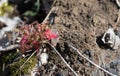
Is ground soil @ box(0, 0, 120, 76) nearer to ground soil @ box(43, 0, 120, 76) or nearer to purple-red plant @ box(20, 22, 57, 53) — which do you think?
ground soil @ box(43, 0, 120, 76)

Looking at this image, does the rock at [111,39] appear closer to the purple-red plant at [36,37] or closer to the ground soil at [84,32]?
the ground soil at [84,32]

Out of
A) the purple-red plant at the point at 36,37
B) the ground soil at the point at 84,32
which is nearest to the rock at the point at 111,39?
the ground soil at the point at 84,32

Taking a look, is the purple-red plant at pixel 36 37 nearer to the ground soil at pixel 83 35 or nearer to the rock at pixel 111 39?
the ground soil at pixel 83 35

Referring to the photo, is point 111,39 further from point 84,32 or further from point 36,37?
point 36,37

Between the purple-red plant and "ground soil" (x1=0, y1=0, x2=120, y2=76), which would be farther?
the purple-red plant

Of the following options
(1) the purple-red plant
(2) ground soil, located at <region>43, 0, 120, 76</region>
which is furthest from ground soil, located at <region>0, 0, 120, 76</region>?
(1) the purple-red plant

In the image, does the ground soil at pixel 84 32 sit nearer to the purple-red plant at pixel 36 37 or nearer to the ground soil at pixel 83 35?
the ground soil at pixel 83 35

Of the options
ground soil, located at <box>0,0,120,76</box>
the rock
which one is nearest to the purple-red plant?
ground soil, located at <box>0,0,120,76</box>

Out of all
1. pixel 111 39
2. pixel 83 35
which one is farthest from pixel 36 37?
pixel 111 39

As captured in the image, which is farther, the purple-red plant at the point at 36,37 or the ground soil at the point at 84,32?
the purple-red plant at the point at 36,37
